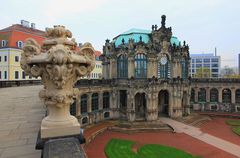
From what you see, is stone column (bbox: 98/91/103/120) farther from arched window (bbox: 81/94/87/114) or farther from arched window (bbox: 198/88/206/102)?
arched window (bbox: 198/88/206/102)

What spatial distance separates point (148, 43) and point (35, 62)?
1361 inches

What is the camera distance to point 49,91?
13.7 feet

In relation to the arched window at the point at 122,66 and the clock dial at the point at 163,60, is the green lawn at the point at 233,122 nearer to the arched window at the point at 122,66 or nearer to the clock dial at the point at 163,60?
the clock dial at the point at 163,60

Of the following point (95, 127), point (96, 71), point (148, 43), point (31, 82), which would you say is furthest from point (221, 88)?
point (96, 71)

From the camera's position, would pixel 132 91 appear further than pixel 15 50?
No

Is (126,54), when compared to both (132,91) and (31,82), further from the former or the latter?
(31,82)

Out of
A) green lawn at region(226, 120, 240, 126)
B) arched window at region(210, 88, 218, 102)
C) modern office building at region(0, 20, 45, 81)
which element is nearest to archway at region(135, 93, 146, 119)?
green lawn at region(226, 120, 240, 126)

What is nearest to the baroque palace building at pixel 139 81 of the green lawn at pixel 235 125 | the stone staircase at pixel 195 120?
the stone staircase at pixel 195 120

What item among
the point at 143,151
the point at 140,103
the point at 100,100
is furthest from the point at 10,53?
the point at 143,151

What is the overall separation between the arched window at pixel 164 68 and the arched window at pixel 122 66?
258 inches

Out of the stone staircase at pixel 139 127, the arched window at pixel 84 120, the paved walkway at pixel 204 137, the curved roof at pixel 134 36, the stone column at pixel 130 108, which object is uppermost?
the curved roof at pixel 134 36

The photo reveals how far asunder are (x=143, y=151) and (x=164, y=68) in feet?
64.5

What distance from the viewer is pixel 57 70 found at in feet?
12.5

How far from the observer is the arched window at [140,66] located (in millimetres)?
36906
